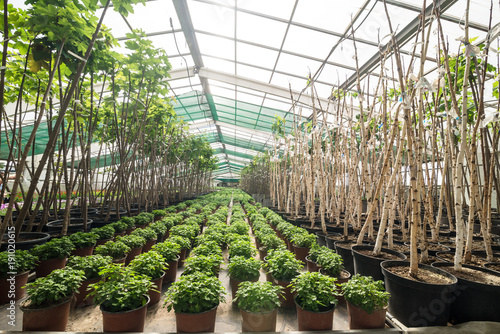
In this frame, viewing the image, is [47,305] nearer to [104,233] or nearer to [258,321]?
[258,321]

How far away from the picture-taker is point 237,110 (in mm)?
12688

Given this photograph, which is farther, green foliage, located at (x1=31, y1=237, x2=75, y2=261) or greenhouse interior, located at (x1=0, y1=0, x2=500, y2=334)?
green foliage, located at (x1=31, y1=237, x2=75, y2=261)

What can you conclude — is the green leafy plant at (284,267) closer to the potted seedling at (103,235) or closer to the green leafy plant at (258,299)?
the green leafy plant at (258,299)

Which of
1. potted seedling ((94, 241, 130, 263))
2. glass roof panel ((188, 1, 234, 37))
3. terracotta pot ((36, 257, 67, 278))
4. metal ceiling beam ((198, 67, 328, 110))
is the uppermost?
glass roof panel ((188, 1, 234, 37))

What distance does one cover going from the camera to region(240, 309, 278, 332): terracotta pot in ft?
6.33

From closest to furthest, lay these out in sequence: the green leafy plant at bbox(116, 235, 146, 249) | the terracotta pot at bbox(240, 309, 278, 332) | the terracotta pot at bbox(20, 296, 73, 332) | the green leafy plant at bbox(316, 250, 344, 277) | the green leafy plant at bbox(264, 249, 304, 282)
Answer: the terracotta pot at bbox(20, 296, 73, 332) < the terracotta pot at bbox(240, 309, 278, 332) < the green leafy plant at bbox(264, 249, 304, 282) < the green leafy plant at bbox(316, 250, 344, 277) < the green leafy plant at bbox(116, 235, 146, 249)

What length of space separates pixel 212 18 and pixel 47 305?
6794 millimetres

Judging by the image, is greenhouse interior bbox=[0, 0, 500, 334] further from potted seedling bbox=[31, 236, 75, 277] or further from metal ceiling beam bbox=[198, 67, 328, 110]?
metal ceiling beam bbox=[198, 67, 328, 110]

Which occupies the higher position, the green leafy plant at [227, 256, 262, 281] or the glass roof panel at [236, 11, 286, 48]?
the glass roof panel at [236, 11, 286, 48]

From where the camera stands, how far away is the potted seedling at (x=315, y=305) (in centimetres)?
196

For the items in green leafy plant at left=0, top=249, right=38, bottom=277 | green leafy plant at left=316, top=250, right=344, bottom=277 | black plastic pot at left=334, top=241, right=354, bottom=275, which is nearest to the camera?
green leafy plant at left=0, top=249, right=38, bottom=277

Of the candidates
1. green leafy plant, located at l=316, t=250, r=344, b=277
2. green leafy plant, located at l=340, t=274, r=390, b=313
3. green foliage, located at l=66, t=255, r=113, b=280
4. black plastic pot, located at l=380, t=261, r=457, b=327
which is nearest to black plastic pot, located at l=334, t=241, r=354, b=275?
green leafy plant, located at l=316, t=250, r=344, b=277

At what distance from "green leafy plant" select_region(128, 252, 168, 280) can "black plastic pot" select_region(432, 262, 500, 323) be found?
294 centimetres

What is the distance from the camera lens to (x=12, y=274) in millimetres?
2305
